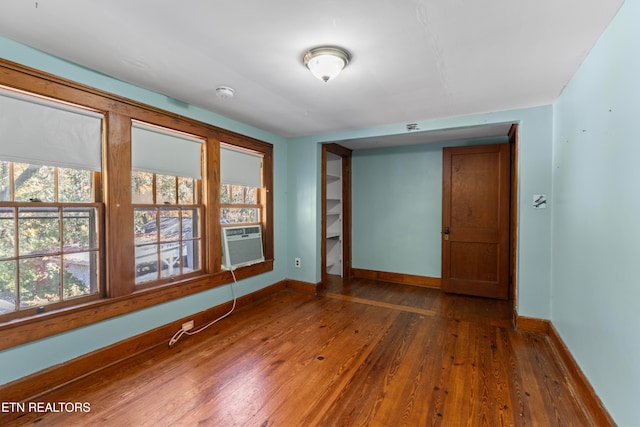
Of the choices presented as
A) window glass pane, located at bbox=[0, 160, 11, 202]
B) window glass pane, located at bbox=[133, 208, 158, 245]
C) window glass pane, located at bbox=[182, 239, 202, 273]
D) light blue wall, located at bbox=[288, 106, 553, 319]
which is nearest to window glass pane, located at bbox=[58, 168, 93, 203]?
window glass pane, located at bbox=[0, 160, 11, 202]

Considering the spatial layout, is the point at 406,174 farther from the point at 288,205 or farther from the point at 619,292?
the point at 619,292

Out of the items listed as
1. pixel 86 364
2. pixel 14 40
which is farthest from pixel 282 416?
pixel 14 40

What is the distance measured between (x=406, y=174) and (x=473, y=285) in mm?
1934

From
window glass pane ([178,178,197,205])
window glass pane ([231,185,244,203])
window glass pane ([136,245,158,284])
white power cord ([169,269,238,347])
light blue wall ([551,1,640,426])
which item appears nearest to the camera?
light blue wall ([551,1,640,426])

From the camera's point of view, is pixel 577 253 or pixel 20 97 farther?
pixel 577 253

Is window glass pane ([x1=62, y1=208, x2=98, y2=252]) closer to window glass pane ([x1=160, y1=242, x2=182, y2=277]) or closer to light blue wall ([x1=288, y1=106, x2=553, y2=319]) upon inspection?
window glass pane ([x1=160, y1=242, x2=182, y2=277])

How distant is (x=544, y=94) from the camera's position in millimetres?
2535

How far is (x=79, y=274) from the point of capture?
2.15m

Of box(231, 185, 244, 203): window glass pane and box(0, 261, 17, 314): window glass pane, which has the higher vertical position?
box(231, 185, 244, 203): window glass pane

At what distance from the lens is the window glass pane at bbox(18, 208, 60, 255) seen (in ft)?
6.15

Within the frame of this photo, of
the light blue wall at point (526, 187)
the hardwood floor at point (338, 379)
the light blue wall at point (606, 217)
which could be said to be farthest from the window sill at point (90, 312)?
the light blue wall at point (606, 217)

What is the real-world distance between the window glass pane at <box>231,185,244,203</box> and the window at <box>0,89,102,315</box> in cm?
146

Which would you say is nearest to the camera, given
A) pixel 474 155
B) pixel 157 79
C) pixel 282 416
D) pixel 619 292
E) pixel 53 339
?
pixel 619 292

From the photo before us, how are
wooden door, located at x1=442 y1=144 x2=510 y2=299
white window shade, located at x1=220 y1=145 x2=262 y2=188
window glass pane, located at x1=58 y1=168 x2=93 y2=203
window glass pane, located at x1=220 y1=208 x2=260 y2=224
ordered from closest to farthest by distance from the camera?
window glass pane, located at x1=58 y1=168 x2=93 y2=203 < white window shade, located at x1=220 y1=145 x2=262 y2=188 < window glass pane, located at x1=220 y1=208 x2=260 y2=224 < wooden door, located at x1=442 y1=144 x2=510 y2=299
